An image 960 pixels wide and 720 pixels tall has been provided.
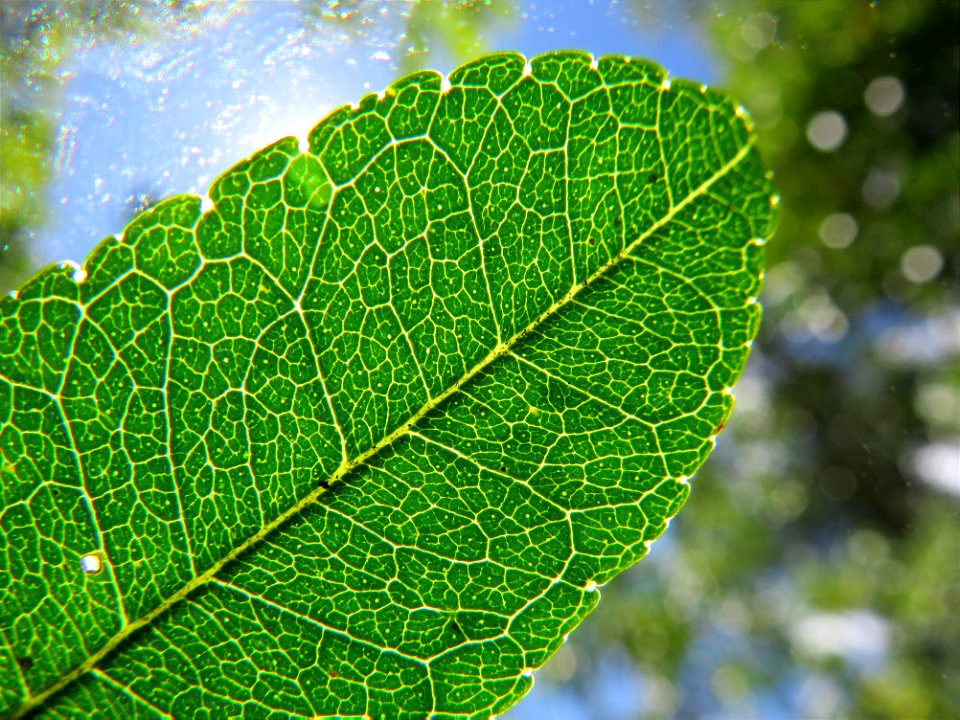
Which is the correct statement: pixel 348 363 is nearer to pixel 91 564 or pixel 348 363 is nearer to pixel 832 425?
pixel 91 564

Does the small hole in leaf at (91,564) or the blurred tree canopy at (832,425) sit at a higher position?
the small hole in leaf at (91,564)

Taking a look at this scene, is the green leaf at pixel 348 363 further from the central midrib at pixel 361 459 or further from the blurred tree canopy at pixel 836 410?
the blurred tree canopy at pixel 836 410

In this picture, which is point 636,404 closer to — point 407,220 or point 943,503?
point 407,220

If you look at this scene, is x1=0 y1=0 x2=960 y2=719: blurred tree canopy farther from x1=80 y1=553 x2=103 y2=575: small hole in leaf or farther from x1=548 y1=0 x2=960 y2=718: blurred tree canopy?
x1=80 y1=553 x2=103 y2=575: small hole in leaf

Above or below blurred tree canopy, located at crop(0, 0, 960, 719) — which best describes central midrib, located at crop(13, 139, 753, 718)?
above

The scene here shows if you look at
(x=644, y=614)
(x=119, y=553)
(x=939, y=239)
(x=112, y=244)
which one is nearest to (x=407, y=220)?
(x=112, y=244)

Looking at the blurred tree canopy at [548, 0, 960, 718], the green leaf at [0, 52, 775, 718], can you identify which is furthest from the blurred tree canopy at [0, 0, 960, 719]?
the green leaf at [0, 52, 775, 718]

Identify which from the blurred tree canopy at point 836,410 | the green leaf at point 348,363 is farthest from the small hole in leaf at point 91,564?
the blurred tree canopy at point 836,410

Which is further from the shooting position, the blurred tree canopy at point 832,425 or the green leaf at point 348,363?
the blurred tree canopy at point 832,425

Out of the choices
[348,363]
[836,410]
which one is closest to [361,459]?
[348,363]

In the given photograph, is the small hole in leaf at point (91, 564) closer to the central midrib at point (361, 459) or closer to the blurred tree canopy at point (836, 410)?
the central midrib at point (361, 459)

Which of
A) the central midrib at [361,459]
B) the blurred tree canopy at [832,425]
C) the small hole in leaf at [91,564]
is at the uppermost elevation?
the small hole in leaf at [91,564]
